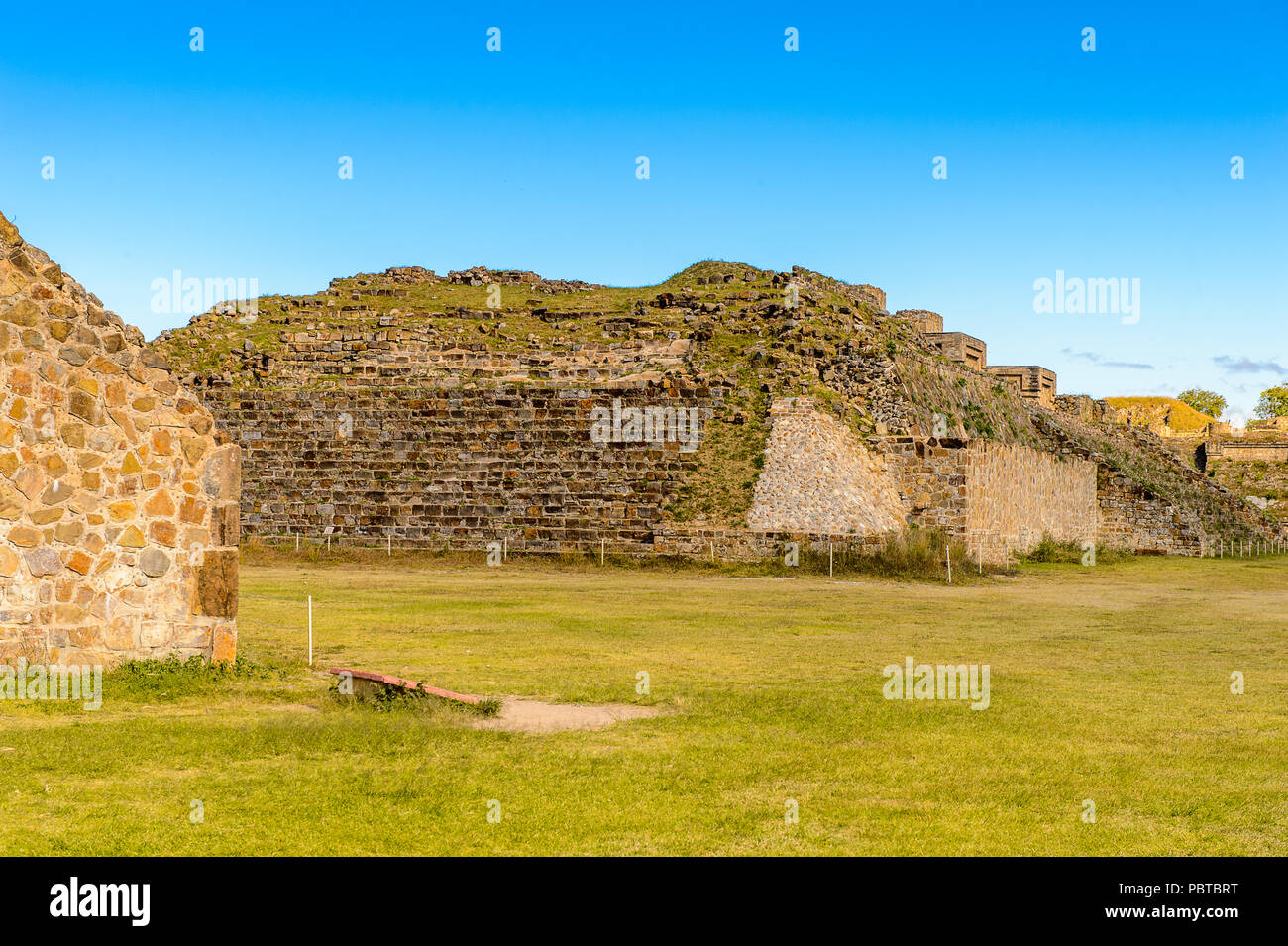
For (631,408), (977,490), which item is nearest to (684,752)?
(977,490)

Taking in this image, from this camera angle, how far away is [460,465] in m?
38.0

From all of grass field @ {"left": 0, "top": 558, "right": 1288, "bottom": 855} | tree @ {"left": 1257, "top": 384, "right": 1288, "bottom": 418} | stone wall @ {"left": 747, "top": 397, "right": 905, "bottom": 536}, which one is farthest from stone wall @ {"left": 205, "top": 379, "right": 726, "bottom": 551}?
tree @ {"left": 1257, "top": 384, "right": 1288, "bottom": 418}

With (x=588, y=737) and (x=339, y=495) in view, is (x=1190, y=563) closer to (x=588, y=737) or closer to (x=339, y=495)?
(x=339, y=495)

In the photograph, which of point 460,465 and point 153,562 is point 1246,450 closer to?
point 460,465

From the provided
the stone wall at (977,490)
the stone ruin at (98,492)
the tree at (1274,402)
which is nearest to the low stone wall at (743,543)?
the stone wall at (977,490)

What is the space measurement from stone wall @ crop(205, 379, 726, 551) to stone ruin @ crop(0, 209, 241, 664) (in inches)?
884

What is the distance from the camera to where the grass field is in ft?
26.0

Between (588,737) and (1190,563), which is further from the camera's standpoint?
(1190,563)

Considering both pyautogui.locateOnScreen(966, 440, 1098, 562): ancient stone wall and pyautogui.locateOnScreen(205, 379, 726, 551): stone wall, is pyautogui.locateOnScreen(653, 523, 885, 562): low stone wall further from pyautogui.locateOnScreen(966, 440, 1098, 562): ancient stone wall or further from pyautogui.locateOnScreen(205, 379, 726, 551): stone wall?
pyautogui.locateOnScreen(966, 440, 1098, 562): ancient stone wall

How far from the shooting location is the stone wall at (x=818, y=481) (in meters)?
33.8
